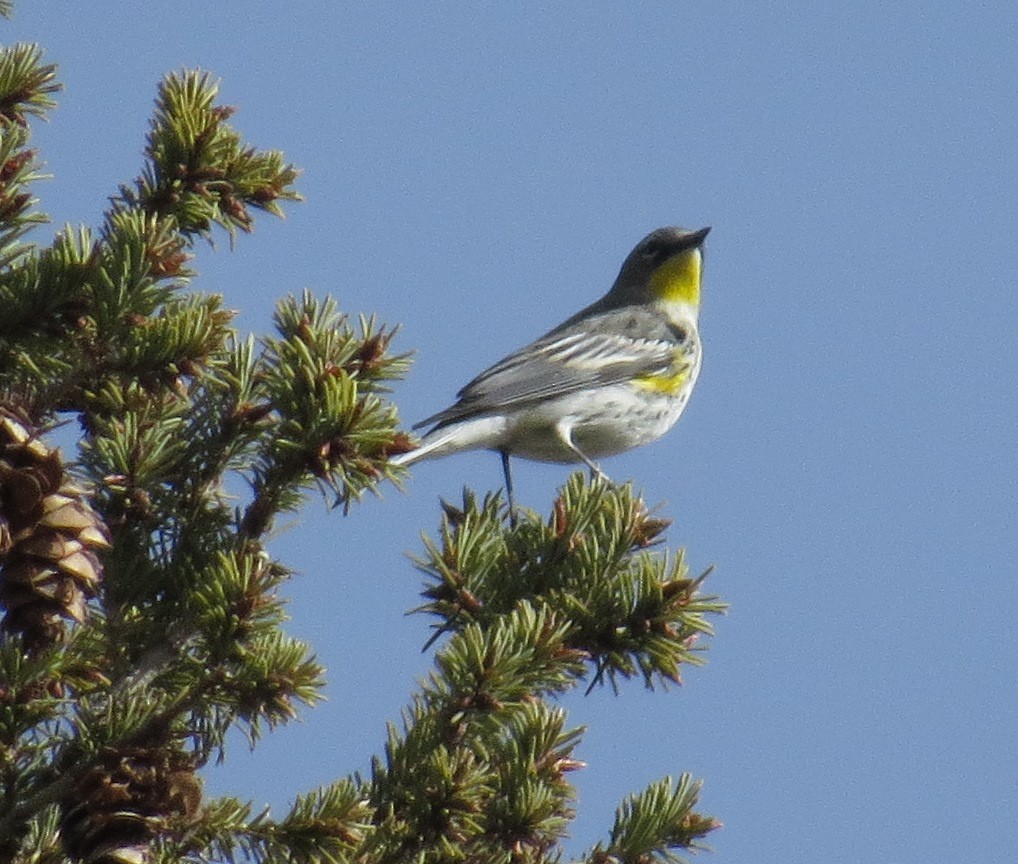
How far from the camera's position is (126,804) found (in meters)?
2.70

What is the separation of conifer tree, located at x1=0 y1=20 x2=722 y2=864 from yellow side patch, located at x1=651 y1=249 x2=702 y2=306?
283 inches

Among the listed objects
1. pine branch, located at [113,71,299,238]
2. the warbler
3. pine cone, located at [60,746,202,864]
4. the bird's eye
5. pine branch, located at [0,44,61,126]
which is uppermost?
the bird's eye

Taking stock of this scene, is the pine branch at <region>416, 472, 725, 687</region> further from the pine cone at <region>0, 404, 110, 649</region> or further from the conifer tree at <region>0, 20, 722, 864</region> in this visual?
the pine cone at <region>0, 404, 110, 649</region>

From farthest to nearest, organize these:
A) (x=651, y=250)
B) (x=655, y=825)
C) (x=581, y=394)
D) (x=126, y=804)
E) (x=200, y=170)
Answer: (x=651, y=250) → (x=581, y=394) → (x=200, y=170) → (x=655, y=825) → (x=126, y=804)

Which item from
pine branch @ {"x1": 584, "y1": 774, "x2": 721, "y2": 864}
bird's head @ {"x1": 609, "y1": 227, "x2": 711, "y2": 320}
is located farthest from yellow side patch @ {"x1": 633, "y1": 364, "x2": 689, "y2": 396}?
pine branch @ {"x1": 584, "y1": 774, "x2": 721, "y2": 864}

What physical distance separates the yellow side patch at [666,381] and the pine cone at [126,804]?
5765mm

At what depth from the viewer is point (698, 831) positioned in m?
3.17

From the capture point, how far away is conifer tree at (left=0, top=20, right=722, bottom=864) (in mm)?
2766

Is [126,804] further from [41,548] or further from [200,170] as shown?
[200,170]

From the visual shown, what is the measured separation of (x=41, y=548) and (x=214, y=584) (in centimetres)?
37

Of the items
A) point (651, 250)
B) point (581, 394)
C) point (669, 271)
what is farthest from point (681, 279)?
point (581, 394)

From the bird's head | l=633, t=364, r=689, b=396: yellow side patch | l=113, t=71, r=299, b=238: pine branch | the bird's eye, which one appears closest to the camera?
l=113, t=71, r=299, b=238: pine branch

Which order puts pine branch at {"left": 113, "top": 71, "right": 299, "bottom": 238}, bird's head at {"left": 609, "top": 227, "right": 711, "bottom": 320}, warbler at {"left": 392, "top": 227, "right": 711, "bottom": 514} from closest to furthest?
pine branch at {"left": 113, "top": 71, "right": 299, "bottom": 238}, warbler at {"left": 392, "top": 227, "right": 711, "bottom": 514}, bird's head at {"left": 609, "top": 227, "right": 711, "bottom": 320}

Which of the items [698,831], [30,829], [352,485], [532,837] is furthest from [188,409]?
[698,831]
